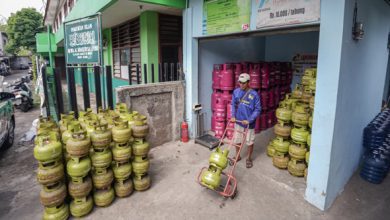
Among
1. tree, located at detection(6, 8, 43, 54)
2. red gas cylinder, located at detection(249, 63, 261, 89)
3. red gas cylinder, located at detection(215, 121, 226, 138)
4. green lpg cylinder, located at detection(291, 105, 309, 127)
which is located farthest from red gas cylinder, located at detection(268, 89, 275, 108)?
tree, located at detection(6, 8, 43, 54)

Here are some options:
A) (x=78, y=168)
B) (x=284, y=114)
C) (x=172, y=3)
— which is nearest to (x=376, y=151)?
(x=284, y=114)

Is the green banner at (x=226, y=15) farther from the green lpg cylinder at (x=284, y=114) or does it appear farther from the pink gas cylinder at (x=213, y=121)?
the pink gas cylinder at (x=213, y=121)

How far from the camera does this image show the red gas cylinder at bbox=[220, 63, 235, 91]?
20.5ft

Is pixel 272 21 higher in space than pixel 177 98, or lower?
higher

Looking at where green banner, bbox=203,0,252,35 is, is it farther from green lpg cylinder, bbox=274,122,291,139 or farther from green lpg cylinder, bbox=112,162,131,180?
green lpg cylinder, bbox=112,162,131,180

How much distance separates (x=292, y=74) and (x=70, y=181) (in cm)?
753

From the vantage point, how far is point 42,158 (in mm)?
3039

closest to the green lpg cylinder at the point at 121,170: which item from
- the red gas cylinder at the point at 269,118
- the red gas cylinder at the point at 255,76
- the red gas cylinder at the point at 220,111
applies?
the red gas cylinder at the point at 220,111

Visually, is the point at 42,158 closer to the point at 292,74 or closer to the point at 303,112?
the point at 303,112

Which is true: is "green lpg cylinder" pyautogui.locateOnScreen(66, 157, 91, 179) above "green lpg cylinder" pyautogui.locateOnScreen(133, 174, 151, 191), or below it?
above

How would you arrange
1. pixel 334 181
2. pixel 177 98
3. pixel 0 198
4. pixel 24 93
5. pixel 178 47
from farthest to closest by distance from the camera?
pixel 24 93
pixel 178 47
pixel 177 98
pixel 0 198
pixel 334 181

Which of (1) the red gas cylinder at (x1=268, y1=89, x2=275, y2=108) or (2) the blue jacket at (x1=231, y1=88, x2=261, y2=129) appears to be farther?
(1) the red gas cylinder at (x1=268, y1=89, x2=275, y2=108)

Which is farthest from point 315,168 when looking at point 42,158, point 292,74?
point 292,74

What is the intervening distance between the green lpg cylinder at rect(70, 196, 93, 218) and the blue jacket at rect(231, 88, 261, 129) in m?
3.22
